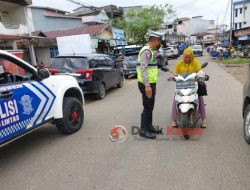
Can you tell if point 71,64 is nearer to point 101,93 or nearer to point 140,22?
point 101,93

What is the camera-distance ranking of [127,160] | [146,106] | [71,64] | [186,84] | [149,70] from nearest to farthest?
[127,160]
[149,70]
[186,84]
[146,106]
[71,64]

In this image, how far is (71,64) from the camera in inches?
309

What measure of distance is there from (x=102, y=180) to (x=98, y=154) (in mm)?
805

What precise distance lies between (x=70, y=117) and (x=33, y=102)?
118 centimetres

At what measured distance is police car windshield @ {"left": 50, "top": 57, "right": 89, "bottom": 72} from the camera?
7.78m

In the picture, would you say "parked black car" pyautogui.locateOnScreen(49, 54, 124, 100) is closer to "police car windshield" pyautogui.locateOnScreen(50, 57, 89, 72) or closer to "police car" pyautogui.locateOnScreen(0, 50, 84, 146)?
Result: "police car windshield" pyautogui.locateOnScreen(50, 57, 89, 72)

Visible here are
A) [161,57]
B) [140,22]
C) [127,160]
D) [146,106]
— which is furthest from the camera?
[140,22]

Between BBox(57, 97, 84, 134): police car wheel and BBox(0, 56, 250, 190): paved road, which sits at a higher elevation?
BBox(57, 97, 84, 134): police car wheel

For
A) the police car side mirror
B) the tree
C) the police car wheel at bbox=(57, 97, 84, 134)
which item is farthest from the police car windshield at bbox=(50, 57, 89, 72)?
the tree

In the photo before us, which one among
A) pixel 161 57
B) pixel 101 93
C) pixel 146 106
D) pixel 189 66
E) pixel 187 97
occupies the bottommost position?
pixel 101 93

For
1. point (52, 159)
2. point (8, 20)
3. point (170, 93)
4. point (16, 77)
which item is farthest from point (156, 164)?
point (8, 20)

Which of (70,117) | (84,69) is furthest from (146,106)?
(84,69)

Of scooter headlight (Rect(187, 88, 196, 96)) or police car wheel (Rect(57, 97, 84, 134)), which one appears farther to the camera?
police car wheel (Rect(57, 97, 84, 134))

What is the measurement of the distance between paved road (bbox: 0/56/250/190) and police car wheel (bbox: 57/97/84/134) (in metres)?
0.15
